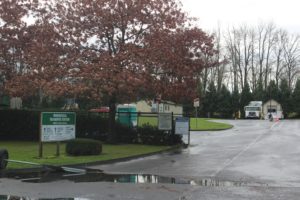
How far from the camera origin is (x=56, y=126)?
1966cm

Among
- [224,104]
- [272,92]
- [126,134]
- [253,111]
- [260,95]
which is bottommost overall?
[126,134]

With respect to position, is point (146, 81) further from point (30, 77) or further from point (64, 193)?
point (64, 193)

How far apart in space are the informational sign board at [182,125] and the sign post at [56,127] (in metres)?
7.34

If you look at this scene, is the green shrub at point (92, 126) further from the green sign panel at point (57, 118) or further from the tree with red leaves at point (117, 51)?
the green sign panel at point (57, 118)

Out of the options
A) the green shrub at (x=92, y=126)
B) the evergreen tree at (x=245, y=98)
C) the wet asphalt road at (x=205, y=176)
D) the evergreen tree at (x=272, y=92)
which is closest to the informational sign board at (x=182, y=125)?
the wet asphalt road at (x=205, y=176)

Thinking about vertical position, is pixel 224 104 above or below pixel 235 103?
below

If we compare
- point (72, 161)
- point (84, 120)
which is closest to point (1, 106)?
point (84, 120)

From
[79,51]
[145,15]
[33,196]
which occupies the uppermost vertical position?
[145,15]

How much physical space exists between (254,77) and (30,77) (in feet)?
242

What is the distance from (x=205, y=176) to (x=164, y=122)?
1174 cm

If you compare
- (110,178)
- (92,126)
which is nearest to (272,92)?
(92,126)

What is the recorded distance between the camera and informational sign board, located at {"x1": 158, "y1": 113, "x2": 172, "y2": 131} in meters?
26.3

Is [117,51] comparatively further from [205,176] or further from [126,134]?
[205,176]

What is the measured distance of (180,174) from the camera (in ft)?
49.9
